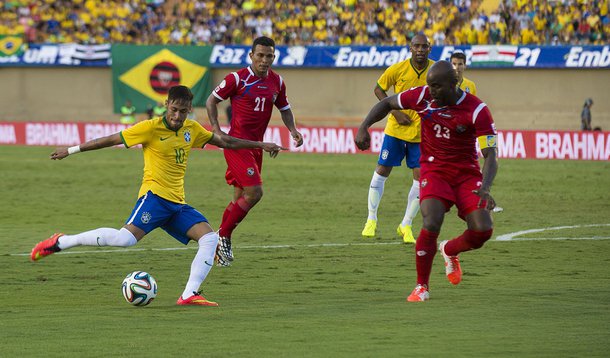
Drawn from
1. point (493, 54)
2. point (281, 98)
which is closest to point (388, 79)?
point (281, 98)

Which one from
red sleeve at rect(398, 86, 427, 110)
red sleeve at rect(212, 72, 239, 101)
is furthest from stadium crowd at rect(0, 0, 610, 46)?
red sleeve at rect(398, 86, 427, 110)

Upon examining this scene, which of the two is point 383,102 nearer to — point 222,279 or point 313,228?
point 222,279

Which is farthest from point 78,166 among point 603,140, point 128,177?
point 603,140

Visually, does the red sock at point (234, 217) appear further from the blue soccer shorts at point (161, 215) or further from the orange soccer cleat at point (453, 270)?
Answer: the orange soccer cleat at point (453, 270)

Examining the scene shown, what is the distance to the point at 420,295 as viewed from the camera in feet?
31.0

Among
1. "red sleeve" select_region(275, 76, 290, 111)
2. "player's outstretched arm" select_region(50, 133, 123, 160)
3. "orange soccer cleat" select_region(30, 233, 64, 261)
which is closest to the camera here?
"player's outstretched arm" select_region(50, 133, 123, 160)

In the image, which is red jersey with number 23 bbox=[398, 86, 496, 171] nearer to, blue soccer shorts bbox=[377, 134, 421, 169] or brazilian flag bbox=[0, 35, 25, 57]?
blue soccer shorts bbox=[377, 134, 421, 169]

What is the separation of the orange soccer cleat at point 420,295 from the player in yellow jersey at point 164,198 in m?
1.66

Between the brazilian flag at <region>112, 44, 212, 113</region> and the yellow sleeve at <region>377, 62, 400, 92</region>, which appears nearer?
the yellow sleeve at <region>377, 62, 400, 92</region>

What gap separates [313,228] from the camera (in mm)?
16297

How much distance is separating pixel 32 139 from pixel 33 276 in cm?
2947

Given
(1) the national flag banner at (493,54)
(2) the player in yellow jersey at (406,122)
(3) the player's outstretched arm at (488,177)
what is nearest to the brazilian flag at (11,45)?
(1) the national flag banner at (493,54)

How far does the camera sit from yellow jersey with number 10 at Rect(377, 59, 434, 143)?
46.1ft

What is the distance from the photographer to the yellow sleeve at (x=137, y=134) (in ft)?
31.2
